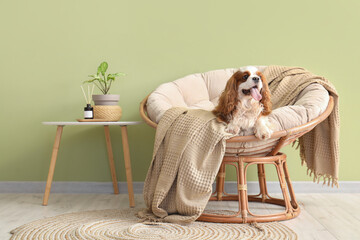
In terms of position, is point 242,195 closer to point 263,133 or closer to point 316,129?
point 263,133

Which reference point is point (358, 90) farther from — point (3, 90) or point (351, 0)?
point (3, 90)

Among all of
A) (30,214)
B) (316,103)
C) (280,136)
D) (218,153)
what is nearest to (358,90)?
(316,103)

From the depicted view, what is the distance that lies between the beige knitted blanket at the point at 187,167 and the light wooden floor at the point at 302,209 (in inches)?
18.2

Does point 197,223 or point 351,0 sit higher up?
point 351,0

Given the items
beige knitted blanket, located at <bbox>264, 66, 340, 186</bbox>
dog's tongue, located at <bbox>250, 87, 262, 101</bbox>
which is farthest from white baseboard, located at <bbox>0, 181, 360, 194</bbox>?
dog's tongue, located at <bbox>250, 87, 262, 101</bbox>

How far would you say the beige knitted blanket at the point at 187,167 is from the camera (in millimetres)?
2080

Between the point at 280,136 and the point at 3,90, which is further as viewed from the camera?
the point at 3,90

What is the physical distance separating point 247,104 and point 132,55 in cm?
126

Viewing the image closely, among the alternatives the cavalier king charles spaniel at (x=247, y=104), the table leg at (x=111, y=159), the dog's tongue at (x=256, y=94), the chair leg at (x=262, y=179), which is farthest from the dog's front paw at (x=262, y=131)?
the table leg at (x=111, y=159)

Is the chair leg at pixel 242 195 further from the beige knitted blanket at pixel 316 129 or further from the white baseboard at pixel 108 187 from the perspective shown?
the white baseboard at pixel 108 187

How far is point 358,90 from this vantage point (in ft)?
9.82

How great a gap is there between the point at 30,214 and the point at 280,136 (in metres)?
1.42

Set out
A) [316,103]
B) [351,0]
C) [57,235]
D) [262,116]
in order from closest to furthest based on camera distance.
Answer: [57,235], [262,116], [316,103], [351,0]

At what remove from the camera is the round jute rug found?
1.87m
